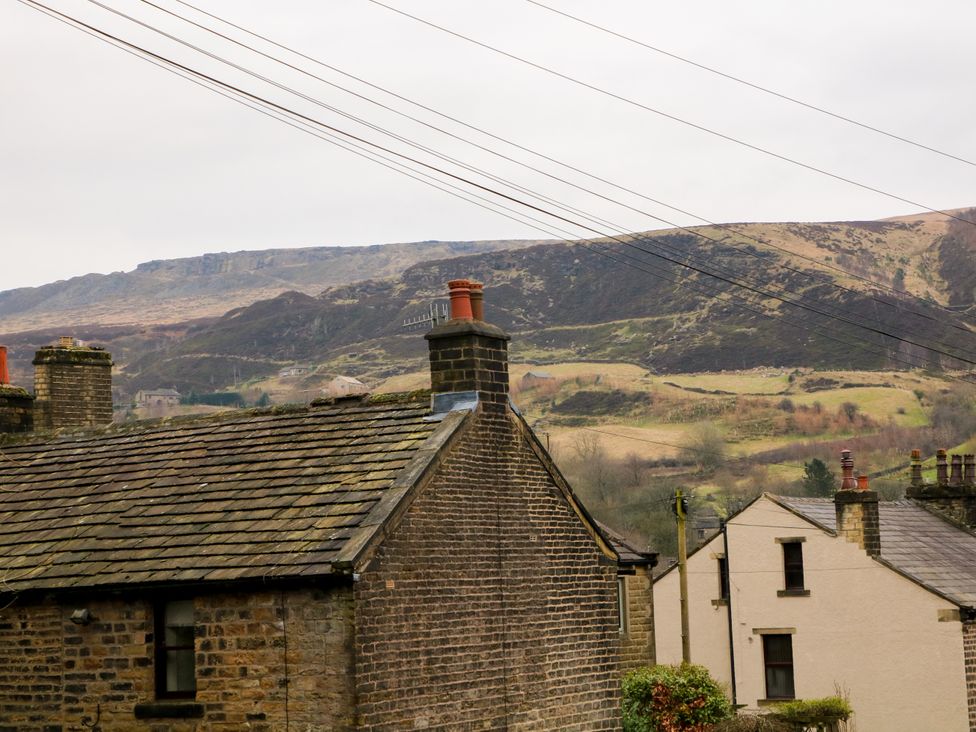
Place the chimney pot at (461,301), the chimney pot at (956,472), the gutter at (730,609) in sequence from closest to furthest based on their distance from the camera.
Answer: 1. the chimney pot at (461,301)
2. the gutter at (730,609)
3. the chimney pot at (956,472)

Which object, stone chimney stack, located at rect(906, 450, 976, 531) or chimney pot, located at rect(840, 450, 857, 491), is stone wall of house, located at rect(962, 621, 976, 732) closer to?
chimney pot, located at rect(840, 450, 857, 491)

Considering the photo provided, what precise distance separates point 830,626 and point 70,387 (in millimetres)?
20674

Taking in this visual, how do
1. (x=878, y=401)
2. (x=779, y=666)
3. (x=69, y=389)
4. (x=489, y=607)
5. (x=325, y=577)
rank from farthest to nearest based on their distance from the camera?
(x=878, y=401) → (x=779, y=666) → (x=69, y=389) → (x=489, y=607) → (x=325, y=577)

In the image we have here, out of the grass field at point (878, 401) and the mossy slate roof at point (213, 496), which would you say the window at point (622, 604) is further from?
the grass field at point (878, 401)

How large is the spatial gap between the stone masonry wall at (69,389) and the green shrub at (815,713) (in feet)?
54.9

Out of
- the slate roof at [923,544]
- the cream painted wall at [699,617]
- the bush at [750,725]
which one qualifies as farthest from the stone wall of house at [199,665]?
the cream painted wall at [699,617]

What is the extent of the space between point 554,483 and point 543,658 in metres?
2.51

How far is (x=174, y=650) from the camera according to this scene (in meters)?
16.6

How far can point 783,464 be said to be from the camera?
144000 millimetres

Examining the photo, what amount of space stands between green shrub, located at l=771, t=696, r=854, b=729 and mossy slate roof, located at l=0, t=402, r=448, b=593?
1661 centimetres

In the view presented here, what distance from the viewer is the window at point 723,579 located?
3825 cm

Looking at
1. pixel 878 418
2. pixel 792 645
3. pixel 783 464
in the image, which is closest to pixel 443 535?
pixel 792 645

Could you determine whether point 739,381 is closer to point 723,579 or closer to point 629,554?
point 723,579

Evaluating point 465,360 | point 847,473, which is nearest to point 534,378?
point 847,473
